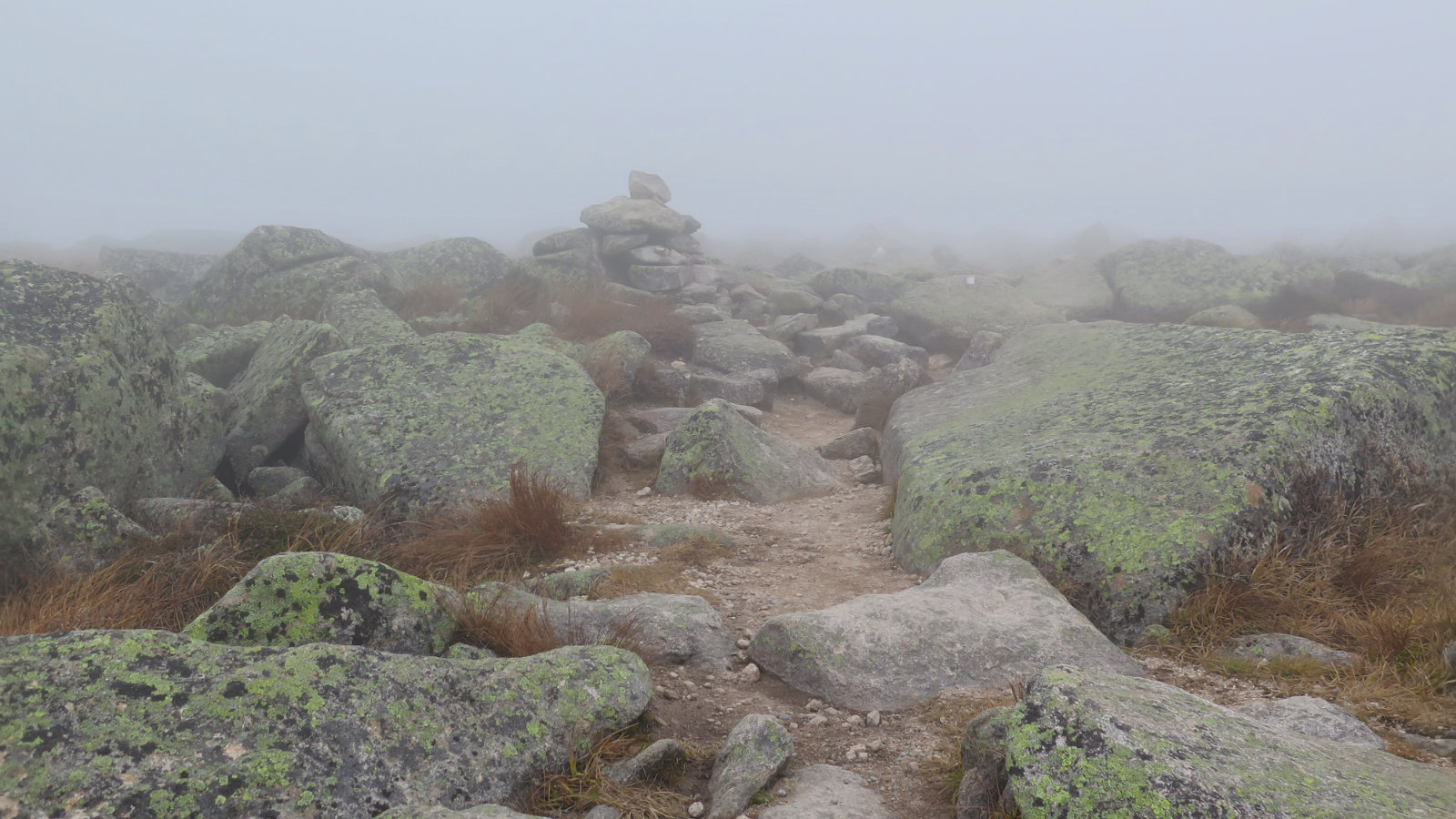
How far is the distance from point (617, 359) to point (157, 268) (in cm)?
2294

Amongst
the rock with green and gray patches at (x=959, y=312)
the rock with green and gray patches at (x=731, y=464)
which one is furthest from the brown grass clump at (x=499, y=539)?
the rock with green and gray patches at (x=959, y=312)

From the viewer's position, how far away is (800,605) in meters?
6.32

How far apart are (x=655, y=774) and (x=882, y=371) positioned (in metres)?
13.5

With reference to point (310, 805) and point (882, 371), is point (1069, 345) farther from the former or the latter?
point (310, 805)

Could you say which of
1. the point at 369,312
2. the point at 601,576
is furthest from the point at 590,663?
the point at 369,312

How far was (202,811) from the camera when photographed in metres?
2.79

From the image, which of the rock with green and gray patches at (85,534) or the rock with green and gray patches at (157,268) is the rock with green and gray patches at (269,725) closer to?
the rock with green and gray patches at (85,534)

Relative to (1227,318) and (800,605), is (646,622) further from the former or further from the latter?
(1227,318)

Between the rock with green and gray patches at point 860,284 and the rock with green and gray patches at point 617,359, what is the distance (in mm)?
14258

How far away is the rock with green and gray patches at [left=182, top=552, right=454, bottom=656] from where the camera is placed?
13.7 feet

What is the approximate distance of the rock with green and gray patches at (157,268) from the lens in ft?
88.8

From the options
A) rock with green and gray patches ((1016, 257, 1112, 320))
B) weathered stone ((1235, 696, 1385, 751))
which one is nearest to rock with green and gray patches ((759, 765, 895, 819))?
weathered stone ((1235, 696, 1385, 751))

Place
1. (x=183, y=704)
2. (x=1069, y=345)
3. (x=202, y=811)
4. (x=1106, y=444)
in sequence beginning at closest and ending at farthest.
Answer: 1. (x=202, y=811)
2. (x=183, y=704)
3. (x=1106, y=444)
4. (x=1069, y=345)

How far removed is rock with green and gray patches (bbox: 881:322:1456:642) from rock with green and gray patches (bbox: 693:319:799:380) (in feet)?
26.9
